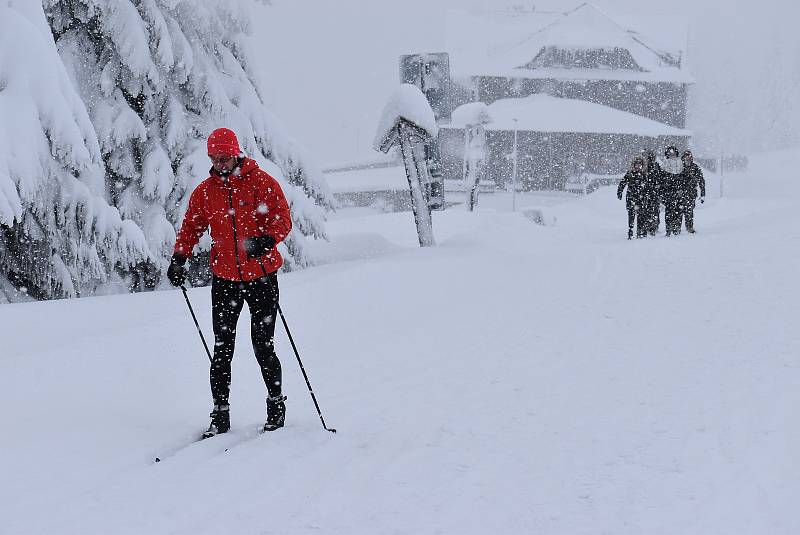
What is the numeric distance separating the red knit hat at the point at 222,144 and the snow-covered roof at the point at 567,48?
48.0m

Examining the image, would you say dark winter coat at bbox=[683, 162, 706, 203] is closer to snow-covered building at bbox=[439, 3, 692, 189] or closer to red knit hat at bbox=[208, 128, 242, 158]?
red knit hat at bbox=[208, 128, 242, 158]

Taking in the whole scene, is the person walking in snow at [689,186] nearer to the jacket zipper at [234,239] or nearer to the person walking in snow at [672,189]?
the person walking in snow at [672,189]

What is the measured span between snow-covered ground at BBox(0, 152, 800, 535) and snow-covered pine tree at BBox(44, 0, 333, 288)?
240 centimetres

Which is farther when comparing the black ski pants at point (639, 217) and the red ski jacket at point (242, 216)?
the black ski pants at point (639, 217)

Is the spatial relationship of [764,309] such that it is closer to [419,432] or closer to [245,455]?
[419,432]

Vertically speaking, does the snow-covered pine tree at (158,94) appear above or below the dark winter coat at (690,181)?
above

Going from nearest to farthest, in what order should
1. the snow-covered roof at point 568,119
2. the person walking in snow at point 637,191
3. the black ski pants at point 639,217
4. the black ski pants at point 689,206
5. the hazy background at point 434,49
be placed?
the black ski pants at point 689,206, the person walking in snow at point 637,191, the black ski pants at point 639,217, the snow-covered roof at point 568,119, the hazy background at point 434,49

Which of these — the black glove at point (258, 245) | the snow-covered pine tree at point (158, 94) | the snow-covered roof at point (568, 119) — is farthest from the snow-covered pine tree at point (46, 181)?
the snow-covered roof at point (568, 119)

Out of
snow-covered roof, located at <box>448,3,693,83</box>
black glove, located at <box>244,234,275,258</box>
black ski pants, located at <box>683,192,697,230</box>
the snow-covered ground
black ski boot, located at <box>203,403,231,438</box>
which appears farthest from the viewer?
snow-covered roof, located at <box>448,3,693,83</box>

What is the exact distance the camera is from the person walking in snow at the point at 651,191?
16.0m

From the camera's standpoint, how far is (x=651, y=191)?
642 inches

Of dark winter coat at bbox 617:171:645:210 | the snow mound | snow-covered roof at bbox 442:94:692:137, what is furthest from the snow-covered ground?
snow-covered roof at bbox 442:94:692:137

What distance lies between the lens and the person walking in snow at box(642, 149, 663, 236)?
15984 mm

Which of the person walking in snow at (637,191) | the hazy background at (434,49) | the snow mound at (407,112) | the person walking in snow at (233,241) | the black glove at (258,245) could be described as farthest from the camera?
the hazy background at (434,49)
